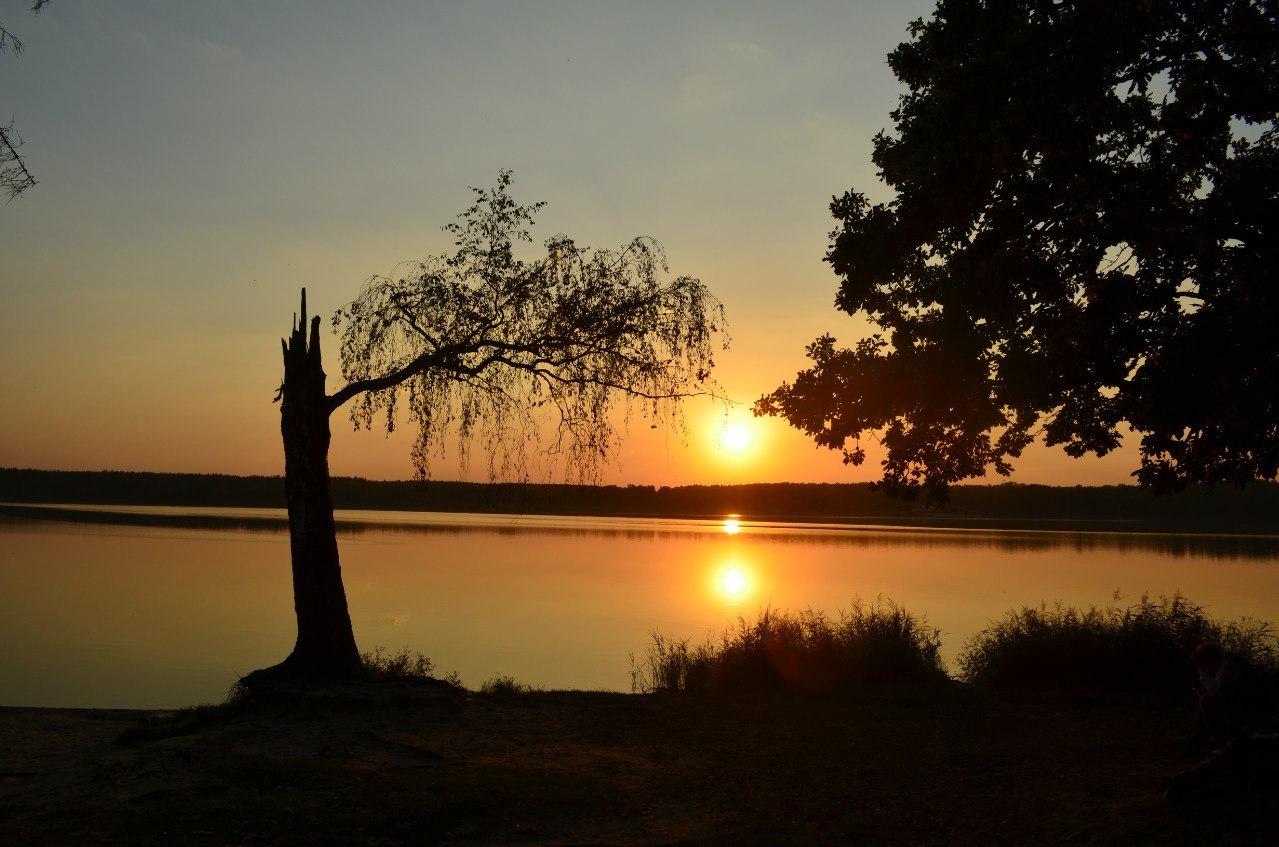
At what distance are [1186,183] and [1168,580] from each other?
32.6m

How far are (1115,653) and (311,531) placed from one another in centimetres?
1398

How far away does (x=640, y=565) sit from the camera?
165 ft

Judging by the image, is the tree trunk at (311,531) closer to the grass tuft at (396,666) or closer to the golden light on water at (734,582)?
the grass tuft at (396,666)

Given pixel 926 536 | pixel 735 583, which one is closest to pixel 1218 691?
pixel 735 583

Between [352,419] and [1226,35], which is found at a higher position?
[1226,35]

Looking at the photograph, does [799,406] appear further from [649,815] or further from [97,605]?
[97,605]

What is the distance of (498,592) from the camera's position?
3753 cm

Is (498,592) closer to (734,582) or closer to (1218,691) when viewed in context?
(734,582)

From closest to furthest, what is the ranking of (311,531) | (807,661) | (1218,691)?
(1218,691) → (311,531) → (807,661)

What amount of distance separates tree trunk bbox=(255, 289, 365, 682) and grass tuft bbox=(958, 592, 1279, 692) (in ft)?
37.4

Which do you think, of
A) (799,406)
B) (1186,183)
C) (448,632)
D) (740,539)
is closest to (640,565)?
(448,632)

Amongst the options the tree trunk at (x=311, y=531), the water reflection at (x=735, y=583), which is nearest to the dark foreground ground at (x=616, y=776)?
the tree trunk at (x=311, y=531)

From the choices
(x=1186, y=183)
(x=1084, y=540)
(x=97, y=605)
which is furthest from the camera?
(x=1084, y=540)

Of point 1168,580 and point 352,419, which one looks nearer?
point 352,419
